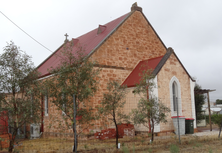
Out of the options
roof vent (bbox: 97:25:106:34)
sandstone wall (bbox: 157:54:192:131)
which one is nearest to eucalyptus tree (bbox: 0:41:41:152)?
sandstone wall (bbox: 157:54:192:131)

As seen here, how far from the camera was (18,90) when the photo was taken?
36.0 feet

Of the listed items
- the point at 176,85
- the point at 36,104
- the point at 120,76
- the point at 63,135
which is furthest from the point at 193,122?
the point at 36,104

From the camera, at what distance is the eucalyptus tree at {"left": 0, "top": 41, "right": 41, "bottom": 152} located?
10.5 m

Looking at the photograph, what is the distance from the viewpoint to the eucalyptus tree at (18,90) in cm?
1055

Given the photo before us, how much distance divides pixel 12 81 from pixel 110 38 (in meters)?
10.3

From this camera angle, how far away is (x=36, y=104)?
1095 centimetres

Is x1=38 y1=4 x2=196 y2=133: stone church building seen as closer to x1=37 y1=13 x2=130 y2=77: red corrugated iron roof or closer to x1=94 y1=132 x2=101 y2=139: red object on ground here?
x1=37 y1=13 x2=130 y2=77: red corrugated iron roof

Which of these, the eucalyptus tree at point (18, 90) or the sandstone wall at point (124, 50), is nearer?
the eucalyptus tree at point (18, 90)

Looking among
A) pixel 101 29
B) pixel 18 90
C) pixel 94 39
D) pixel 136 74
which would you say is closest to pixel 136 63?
pixel 136 74

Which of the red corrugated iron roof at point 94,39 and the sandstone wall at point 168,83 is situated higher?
the red corrugated iron roof at point 94,39

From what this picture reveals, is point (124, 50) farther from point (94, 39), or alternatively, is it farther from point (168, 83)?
point (168, 83)

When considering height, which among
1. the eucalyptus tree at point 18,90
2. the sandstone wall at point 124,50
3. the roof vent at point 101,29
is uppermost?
the roof vent at point 101,29

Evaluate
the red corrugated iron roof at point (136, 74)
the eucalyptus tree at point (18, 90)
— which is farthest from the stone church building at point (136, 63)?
the eucalyptus tree at point (18, 90)

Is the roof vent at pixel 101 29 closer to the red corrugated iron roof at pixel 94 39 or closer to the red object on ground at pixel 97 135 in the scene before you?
the red corrugated iron roof at pixel 94 39
